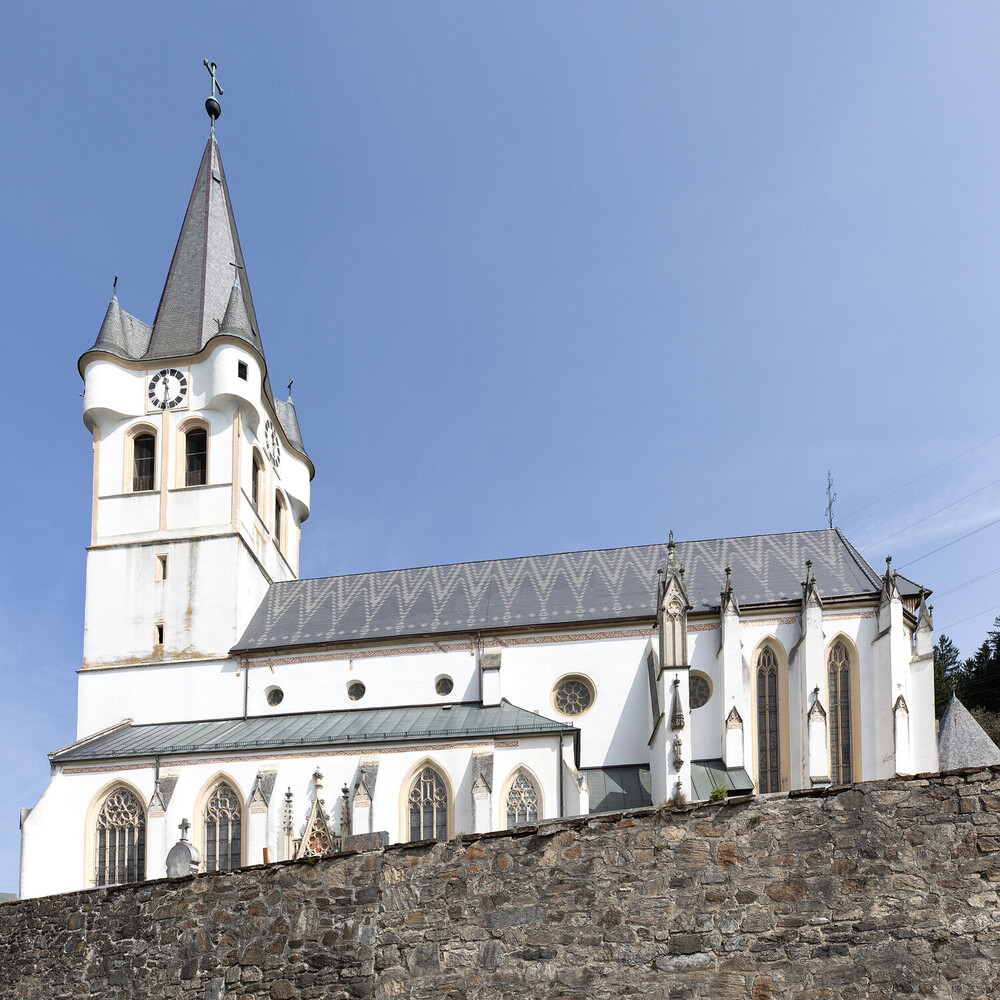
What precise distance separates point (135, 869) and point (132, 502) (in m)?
12.2

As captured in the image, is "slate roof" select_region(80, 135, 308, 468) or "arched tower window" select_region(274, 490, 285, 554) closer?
"slate roof" select_region(80, 135, 308, 468)

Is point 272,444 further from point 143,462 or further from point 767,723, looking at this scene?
point 767,723

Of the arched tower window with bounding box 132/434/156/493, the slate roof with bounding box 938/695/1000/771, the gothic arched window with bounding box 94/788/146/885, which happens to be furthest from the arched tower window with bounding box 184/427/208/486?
the slate roof with bounding box 938/695/1000/771

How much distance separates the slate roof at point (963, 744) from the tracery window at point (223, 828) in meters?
19.3

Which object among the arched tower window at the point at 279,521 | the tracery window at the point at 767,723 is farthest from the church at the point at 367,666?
the arched tower window at the point at 279,521

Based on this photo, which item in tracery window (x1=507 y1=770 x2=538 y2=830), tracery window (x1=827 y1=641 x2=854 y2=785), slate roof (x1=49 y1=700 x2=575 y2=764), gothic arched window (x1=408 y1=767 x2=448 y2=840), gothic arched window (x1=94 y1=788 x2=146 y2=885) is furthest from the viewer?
tracery window (x1=827 y1=641 x2=854 y2=785)

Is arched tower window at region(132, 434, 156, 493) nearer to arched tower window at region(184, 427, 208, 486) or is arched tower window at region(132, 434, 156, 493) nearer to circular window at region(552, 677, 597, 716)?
arched tower window at region(184, 427, 208, 486)

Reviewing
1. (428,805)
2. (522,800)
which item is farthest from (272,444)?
(522,800)

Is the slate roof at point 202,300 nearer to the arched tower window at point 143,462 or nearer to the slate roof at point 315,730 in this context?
the arched tower window at point 143,462

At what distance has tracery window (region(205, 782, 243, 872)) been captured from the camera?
3052cm

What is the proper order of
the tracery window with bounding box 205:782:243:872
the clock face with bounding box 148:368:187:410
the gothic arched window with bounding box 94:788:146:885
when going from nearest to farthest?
the tracery window with bounding box 205:782:243:872
the gothic arched window with bounding box 94:788:146:885
the clock face with bounding box 148:368:187:410

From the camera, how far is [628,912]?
32.1 feet

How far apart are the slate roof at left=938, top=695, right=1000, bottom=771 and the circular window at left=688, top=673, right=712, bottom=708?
660 centimetres

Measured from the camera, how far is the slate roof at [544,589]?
35.0m
